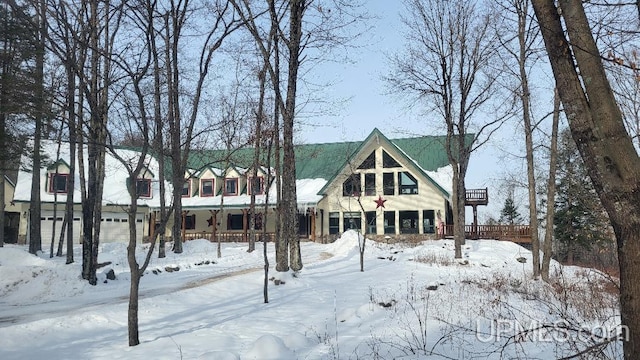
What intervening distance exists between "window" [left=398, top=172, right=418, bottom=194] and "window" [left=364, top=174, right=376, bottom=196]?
2.04 meters

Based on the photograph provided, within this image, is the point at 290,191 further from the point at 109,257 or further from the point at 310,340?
the point at 109,257

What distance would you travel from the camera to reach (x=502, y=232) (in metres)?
A: 29.9

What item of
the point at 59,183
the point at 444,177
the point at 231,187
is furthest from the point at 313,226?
the point at 59,183

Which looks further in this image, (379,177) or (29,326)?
(379,177)

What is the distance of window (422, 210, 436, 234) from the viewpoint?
34.3 metres

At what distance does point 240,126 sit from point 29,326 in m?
18.0

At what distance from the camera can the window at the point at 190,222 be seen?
3931cm

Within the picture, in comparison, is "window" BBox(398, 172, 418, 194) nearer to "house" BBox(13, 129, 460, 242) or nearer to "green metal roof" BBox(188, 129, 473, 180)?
"house" BBox(13, 129, 460, 242)

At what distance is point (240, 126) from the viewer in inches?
985

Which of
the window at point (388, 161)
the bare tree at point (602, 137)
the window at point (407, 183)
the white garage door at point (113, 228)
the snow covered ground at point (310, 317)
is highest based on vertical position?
the window at point (388, 161)

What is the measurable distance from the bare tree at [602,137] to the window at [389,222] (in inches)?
1274

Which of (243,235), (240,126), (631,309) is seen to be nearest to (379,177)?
(243,235)

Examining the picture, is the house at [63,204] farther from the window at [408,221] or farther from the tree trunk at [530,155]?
the tree trunk at [530,155]

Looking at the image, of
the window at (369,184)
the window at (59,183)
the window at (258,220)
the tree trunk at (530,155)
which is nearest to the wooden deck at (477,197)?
the window at (369,184)
